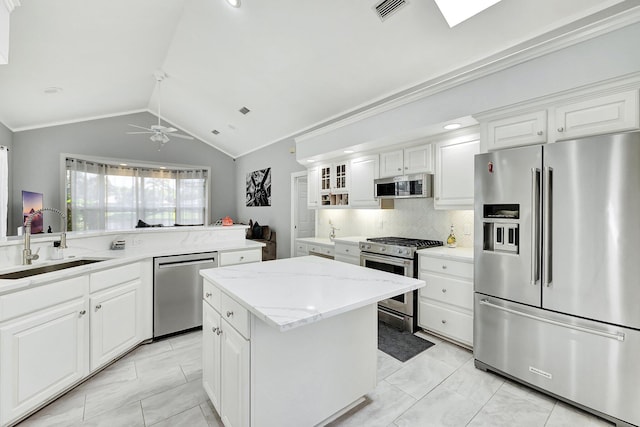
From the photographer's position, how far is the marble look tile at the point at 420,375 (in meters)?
2.16

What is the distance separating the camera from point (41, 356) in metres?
1.84

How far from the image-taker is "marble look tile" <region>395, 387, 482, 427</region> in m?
1.80

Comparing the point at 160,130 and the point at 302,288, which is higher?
the point at 160,130

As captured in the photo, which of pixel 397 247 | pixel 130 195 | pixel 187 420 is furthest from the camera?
pixel 130 195

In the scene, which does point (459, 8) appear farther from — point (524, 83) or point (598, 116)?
point (598, 116)

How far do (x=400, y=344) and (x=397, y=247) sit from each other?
1.01 m

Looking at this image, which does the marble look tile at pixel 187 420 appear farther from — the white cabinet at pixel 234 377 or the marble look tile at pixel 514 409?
the marble look tile at pixel 514 409

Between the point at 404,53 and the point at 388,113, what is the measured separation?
2.03 feet

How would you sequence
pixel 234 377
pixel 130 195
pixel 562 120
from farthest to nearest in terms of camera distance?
pixel 130 195
pixel 562 120
pixel 234 377

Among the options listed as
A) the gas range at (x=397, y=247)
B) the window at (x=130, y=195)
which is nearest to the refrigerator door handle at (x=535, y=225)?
the gas range at (x=397, y=247)

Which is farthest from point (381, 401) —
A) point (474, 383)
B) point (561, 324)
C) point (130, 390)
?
point (130, 390)

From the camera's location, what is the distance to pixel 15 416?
1705mm

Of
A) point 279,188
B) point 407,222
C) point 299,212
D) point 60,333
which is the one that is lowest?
point 60,333

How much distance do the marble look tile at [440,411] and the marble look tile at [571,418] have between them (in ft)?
1.41
